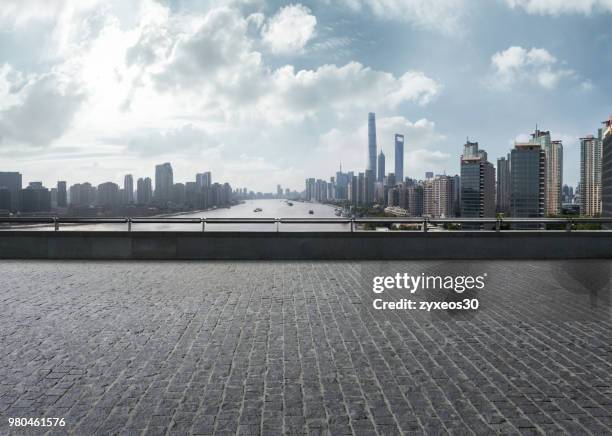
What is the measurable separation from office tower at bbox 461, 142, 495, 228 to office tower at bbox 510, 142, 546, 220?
698 cm

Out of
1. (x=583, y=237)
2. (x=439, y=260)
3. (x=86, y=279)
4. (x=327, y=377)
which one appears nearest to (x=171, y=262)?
(x=86, y=279)

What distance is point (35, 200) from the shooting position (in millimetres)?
19125

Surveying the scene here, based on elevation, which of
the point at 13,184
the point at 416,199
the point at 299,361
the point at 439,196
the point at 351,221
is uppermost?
the point at 439,196

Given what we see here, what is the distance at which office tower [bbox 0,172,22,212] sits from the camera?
64.3ft

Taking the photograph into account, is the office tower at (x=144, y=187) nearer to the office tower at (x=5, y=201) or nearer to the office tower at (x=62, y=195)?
the office tower at (x=62, y=195)

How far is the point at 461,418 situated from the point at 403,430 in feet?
1.86

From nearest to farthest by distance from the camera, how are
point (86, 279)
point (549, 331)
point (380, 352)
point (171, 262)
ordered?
1. point (380, 352)
2. point (549, 331)
3. point (86, 279)
4. point (171, 262)

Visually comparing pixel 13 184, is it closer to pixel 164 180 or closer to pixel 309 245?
pixel 309 245

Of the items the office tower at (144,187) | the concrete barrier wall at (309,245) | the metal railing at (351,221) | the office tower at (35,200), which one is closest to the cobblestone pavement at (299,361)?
the metal railing at (351,221)

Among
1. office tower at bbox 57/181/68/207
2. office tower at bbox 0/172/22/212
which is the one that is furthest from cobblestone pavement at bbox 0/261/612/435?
office tower at bbox 57/181/68/207

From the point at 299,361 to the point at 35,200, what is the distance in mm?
17919

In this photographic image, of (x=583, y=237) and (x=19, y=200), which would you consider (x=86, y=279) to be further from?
(x=583, y=237)

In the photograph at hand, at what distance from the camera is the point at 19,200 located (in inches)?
763

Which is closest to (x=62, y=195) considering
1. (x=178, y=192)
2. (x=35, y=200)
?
(x=35, y=200)
